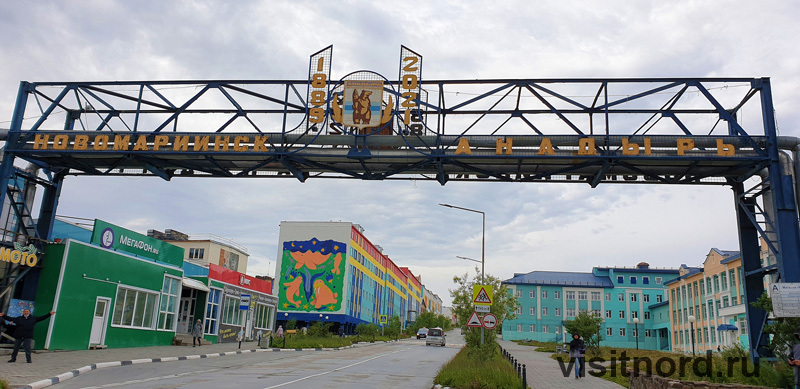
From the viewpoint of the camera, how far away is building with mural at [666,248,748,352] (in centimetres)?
5092

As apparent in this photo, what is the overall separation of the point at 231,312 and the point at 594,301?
64892 mm

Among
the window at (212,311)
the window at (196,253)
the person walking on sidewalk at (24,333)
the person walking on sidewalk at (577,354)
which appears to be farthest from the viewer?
the window at (196,253)

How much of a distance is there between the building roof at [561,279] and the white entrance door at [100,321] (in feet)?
238

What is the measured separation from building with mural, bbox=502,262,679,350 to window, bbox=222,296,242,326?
5534 cm

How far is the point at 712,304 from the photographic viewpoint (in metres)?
58.1

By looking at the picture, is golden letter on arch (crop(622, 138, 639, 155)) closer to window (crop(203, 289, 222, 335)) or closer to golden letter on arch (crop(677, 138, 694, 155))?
golden letter on arch (crop(677, 138, 694, 155))

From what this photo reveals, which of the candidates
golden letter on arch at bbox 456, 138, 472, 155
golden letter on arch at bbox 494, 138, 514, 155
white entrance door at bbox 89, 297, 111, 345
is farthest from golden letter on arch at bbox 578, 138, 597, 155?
white entrance door at bbox 89, 297, 111, 345

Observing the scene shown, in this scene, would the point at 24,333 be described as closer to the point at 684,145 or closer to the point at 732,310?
the point at 684,145

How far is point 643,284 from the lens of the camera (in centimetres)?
9181

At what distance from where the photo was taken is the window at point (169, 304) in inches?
1258

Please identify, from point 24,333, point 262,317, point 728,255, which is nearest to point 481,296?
point 24,333

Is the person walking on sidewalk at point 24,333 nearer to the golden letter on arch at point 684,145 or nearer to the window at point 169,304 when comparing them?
the window at point 169,304

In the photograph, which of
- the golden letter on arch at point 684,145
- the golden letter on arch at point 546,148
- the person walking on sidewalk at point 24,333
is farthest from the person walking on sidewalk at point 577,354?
the person walking on sidewalk at point 24,333

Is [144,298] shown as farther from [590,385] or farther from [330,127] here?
[590,385]
